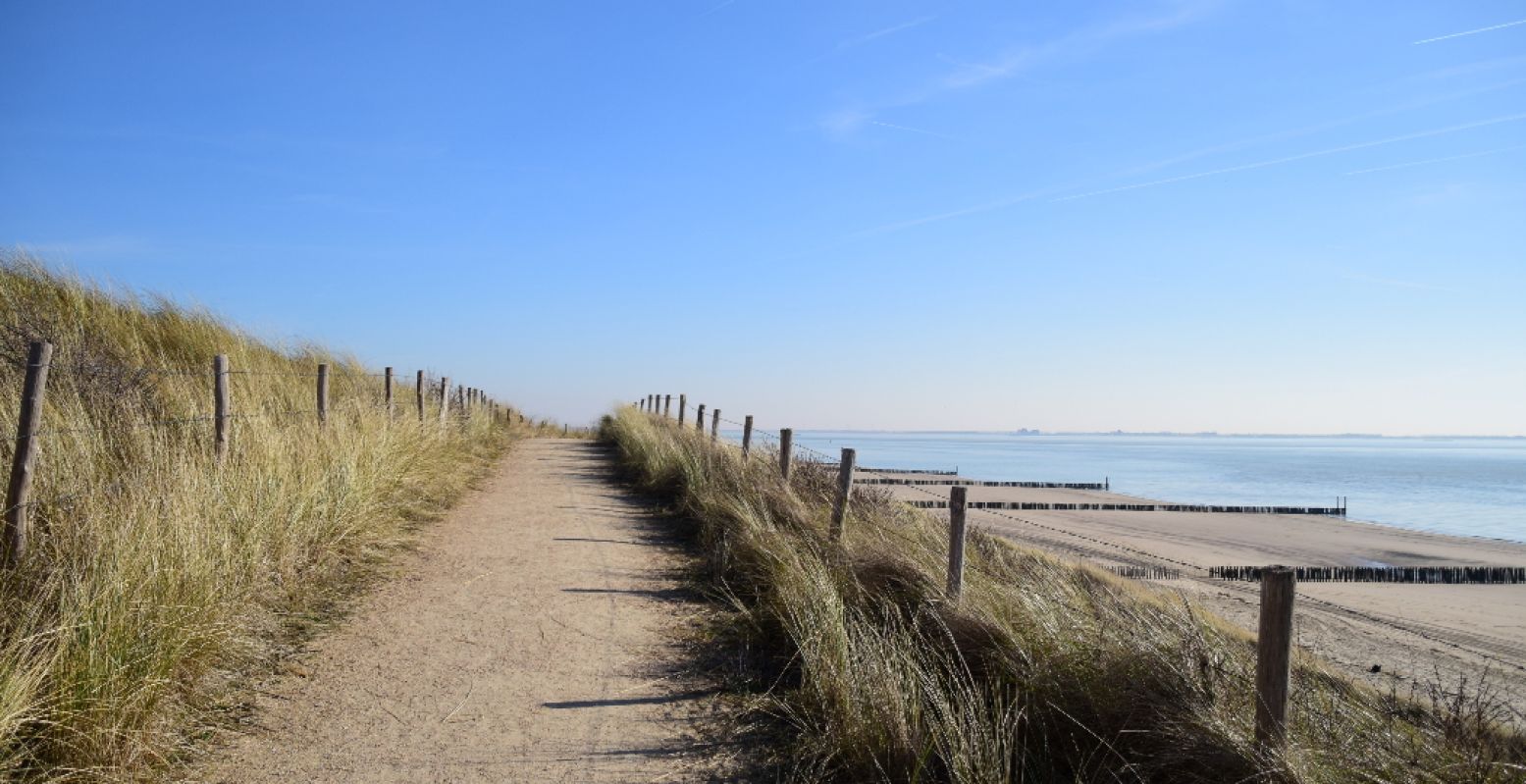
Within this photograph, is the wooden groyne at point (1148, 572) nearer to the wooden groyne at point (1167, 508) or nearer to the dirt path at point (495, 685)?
the dirt path at point (495, 685)

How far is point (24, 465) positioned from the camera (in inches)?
189

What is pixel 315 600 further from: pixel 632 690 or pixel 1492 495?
pixel 1492 495

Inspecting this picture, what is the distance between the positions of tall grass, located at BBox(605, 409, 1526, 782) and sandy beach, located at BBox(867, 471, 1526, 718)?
553 millimetres

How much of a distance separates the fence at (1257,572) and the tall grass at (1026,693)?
13 centimetres

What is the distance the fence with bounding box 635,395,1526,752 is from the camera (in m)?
3.40

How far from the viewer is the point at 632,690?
5.14 meters

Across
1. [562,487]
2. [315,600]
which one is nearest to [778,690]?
[315,600]

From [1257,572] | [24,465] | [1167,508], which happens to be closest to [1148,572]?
[1257,572]

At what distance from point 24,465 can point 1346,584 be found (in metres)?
15.1

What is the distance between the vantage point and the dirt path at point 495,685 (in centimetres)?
405

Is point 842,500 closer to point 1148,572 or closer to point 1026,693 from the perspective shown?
point 1026,693

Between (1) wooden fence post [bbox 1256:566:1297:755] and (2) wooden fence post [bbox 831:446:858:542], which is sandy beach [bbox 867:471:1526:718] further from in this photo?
(2) wooden fence post [bbox 831:446:858:542]

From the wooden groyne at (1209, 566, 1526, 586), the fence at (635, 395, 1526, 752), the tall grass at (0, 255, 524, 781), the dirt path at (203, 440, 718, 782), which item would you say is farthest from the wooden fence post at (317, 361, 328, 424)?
the wooden groyne at (1209, 566, 1526, 586)

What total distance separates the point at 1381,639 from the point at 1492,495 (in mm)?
28967
